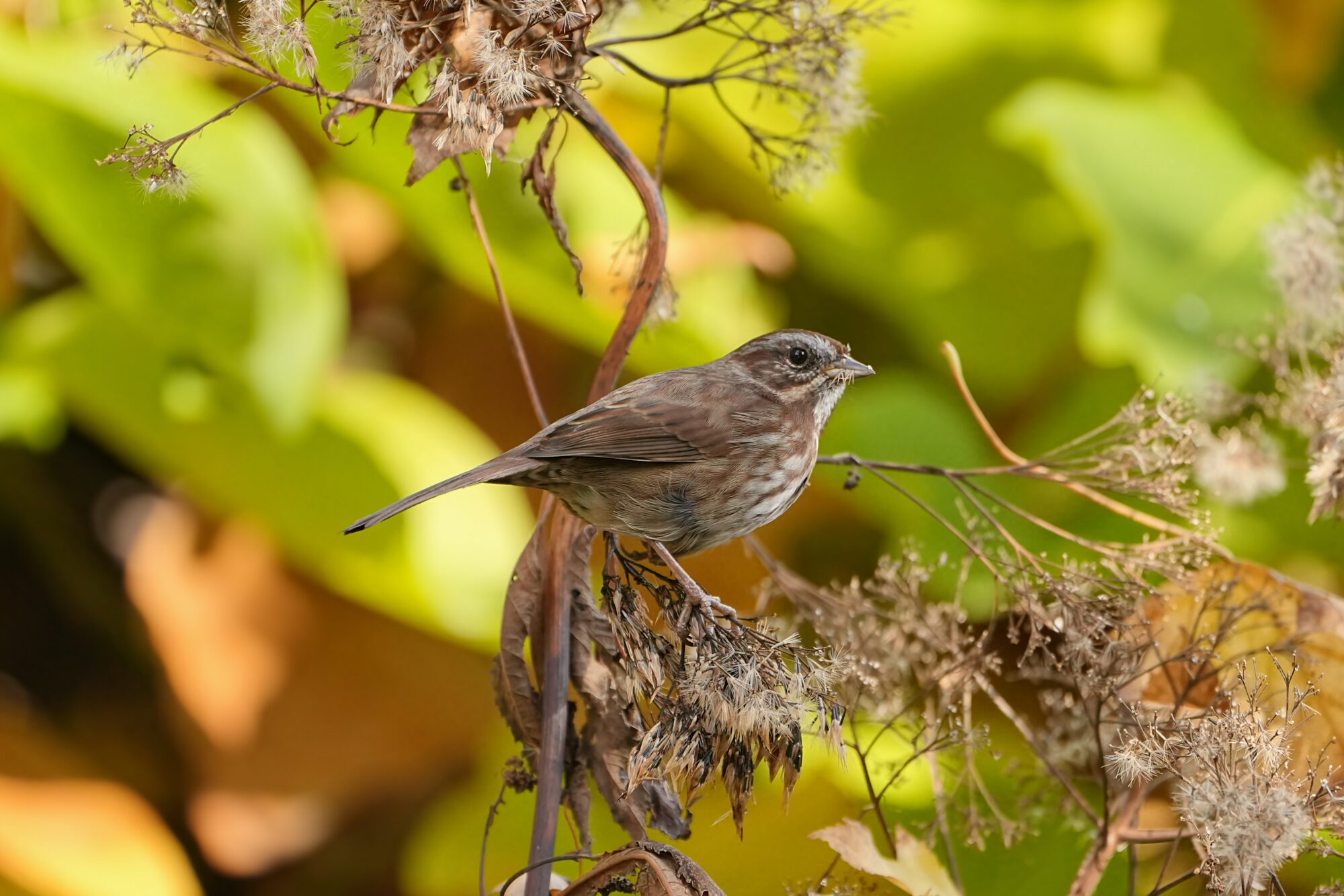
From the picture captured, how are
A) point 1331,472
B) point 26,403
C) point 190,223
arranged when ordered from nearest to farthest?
point 1331,472
point 190,223
point 26,403

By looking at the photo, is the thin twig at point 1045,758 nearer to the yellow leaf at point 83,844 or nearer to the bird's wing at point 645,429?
the bird's wing at point 645,429

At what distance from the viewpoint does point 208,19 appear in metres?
0.47

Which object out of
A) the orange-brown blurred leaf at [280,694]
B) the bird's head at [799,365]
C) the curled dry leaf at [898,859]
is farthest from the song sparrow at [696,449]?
the orange-brown blurred leaf at [280,694]

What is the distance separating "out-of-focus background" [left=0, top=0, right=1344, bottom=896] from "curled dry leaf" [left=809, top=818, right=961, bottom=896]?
41cm

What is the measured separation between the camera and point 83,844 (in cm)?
114

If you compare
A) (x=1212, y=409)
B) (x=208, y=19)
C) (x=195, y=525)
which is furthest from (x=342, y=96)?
(x=195, y=525)

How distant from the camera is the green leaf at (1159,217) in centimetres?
112

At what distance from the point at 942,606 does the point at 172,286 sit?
74 centimetres

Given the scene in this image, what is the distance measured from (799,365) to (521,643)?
275mm

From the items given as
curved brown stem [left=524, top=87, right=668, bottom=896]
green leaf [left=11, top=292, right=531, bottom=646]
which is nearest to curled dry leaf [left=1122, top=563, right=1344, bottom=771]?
curved brown stem [left=524, top=87, right=668, bottom=896]

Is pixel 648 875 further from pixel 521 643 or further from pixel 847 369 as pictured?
pixel 847 369

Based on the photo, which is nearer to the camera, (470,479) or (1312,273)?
(470,479)

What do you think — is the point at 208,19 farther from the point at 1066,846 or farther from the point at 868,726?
the point at 1066,846

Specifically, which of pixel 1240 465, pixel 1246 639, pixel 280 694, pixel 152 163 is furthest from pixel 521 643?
pixel 280 694
